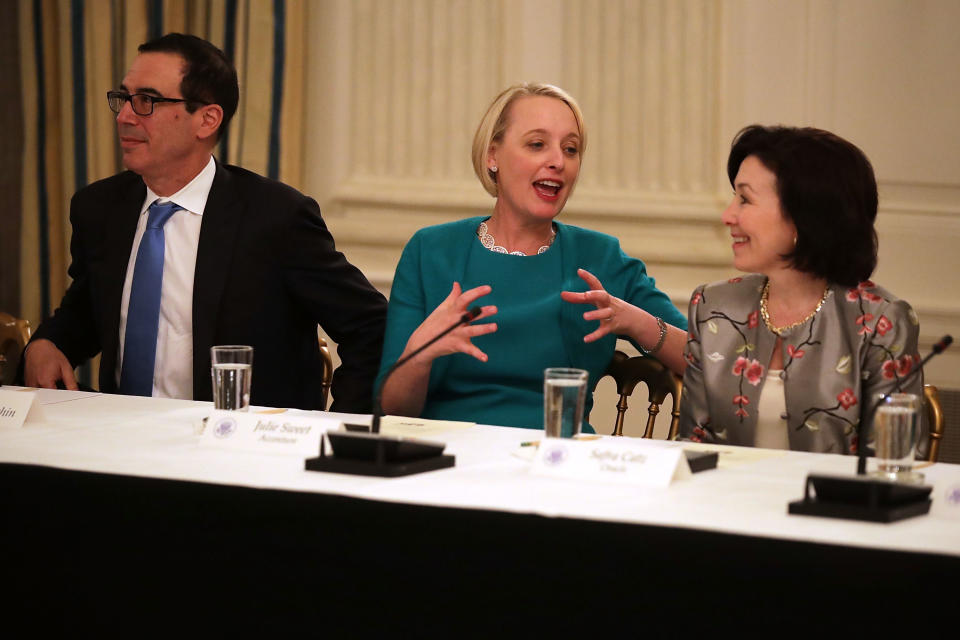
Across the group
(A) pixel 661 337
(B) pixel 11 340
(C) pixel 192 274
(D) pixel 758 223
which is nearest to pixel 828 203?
(D) pixel 758 223

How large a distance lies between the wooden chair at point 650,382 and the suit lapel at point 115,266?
1166mm

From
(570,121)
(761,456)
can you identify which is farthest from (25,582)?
(570,121)

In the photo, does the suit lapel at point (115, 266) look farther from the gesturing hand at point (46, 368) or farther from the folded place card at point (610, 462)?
the folded place card at point (610, 462)

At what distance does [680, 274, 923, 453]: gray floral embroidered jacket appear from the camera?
201 cm

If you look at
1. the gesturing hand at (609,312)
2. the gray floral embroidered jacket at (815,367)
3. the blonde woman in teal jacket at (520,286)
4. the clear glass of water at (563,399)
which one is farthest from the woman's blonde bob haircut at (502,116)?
the clear glass of water at (563,399)

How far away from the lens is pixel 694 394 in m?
2.14

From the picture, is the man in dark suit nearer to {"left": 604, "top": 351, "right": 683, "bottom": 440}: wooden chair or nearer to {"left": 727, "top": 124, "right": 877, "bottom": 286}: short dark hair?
{"left": 604, "top": 351, "right": 683, "bottom": 440}: wooden chair

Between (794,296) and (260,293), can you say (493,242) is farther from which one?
(794,296)

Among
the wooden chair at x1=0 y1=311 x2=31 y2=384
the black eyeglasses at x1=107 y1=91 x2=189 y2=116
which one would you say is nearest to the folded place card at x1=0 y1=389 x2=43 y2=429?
the wooden chair at x1=0 y1=311 x2=31 y2=384

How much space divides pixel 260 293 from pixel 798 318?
1255 mm

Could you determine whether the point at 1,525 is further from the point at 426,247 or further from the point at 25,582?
the point at 426,247

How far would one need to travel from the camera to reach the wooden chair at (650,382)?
2295 mm

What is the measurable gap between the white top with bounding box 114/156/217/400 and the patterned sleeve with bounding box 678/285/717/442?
1.16m

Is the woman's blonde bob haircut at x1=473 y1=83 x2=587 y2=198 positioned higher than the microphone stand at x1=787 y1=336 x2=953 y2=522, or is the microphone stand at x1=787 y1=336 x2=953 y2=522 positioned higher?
the woman's blonde bob haircut at x1=473 y1=83 x2=587 y2=198
